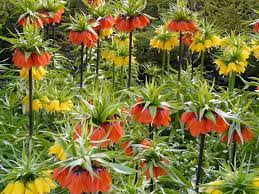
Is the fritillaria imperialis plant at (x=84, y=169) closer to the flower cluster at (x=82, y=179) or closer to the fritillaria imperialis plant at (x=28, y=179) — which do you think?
the flower cluster at (x=82, y=179)

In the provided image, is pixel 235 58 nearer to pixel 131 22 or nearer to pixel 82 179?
pixel 131 22

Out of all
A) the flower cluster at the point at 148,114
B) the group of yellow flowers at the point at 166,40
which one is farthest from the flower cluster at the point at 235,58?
the flower cluster at the point at 148,114

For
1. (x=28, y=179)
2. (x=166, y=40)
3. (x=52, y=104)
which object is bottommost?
(x=52, y=104)

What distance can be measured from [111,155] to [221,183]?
46cm

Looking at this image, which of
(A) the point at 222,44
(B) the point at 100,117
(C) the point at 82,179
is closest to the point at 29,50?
(B) the point at 100,117

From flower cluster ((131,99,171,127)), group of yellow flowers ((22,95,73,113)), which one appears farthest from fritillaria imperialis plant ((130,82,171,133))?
group of yellow flowers ((22,95,73,113))

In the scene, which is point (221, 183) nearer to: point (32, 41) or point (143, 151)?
point (143, 151)

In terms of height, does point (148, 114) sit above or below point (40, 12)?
below

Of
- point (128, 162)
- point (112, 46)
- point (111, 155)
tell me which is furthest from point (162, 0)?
point (111, 155)

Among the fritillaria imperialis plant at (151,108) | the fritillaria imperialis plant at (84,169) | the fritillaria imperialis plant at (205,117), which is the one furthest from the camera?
the fritillaria imperialis plant at (151,108)

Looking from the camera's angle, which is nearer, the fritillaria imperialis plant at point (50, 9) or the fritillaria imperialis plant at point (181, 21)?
the fritillaria imperialis plant at point (181, 21)

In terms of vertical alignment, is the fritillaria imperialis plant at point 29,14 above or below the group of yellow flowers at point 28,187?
above

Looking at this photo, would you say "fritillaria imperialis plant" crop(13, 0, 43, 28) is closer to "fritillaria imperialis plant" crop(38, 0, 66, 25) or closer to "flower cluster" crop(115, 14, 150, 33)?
"fritillaria imperialis plant" crop(38, 0, 66, 25)

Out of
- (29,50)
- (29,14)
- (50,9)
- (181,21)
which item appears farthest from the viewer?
(50,9)
